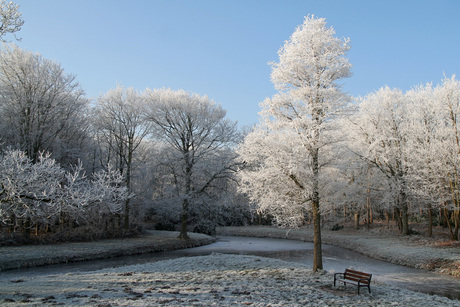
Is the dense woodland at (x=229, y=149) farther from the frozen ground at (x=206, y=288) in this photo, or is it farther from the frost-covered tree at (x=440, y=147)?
the frozen ground at (x=206, y=288)

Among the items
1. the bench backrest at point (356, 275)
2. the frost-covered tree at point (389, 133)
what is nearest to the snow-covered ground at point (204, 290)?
the bench backrest at point (356, 275)

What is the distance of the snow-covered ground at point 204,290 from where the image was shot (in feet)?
31.5

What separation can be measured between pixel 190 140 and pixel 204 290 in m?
22.5

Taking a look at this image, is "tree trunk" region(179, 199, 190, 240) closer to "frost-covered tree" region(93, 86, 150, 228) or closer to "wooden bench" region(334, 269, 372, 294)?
"frost-covered tree" region(93, 86, 150, 228)

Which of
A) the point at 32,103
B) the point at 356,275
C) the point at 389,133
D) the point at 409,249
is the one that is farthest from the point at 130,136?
the point at 356,275

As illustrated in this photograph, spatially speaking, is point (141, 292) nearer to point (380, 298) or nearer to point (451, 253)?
point (380, 298)

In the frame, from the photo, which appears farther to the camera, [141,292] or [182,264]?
[182,264]

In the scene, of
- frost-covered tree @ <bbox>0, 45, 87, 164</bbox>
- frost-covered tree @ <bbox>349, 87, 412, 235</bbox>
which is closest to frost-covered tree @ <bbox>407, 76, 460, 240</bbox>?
frost-covered tree @ <bbox>349, 87, 412, 235</bbox>

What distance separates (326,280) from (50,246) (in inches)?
787

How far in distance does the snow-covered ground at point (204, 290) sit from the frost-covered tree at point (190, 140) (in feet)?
51.2

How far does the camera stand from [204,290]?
36.9 ft

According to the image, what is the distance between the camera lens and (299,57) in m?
15.0

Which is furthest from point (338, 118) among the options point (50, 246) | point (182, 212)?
point (50, 246)

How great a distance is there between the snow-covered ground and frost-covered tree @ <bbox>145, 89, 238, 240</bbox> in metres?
15.6
